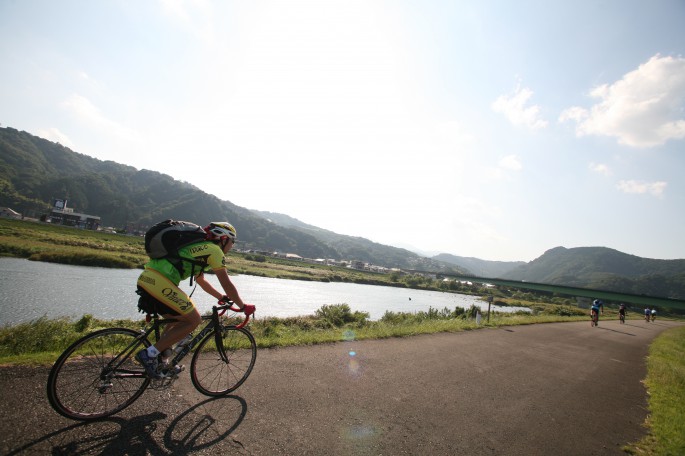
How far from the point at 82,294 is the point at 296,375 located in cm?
3173

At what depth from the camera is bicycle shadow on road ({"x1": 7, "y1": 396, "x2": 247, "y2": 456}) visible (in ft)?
10.8

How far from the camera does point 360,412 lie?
5.11 m

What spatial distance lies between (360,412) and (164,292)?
3.60 m

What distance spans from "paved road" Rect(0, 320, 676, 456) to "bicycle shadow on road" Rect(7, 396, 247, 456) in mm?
14

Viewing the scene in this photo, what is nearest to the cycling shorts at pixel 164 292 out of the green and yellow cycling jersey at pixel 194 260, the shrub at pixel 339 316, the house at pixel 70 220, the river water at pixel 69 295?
the green and yellow cycling jersey at pixel 194 260

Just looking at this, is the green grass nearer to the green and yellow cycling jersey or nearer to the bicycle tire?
the green and yellow cycling jersey

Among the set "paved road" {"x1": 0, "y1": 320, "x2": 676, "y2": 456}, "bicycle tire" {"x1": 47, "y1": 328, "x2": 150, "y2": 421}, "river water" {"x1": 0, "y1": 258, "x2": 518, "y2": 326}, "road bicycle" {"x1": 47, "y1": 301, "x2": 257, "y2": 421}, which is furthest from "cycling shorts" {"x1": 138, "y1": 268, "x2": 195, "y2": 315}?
"river water" {"x1": 0, "y1": 258, "x2": 518, "y2": 326}

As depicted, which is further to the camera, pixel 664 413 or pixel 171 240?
pixel 664 413

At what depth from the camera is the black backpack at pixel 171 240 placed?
4309mm

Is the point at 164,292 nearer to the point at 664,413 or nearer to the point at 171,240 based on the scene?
the point at 171,240

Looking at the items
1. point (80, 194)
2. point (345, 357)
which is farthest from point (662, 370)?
point (80, 194)

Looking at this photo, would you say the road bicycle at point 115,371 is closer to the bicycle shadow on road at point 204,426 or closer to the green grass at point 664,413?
the bicycle shadow on road at point 204,426

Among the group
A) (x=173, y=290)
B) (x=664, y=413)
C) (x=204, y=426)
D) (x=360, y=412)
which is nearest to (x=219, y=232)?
(x=173, y=290)

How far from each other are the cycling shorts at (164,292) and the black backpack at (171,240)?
242mm
